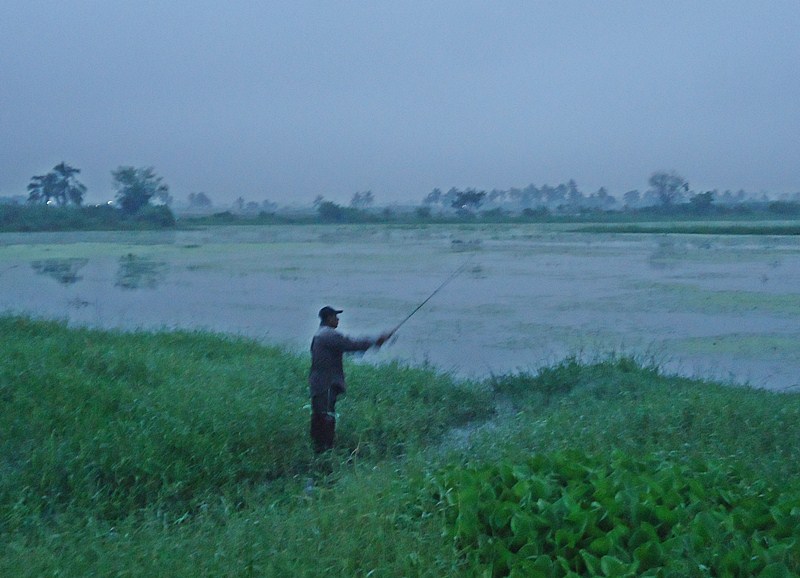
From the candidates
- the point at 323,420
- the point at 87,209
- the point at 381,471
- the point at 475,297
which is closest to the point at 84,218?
the point at 87,209

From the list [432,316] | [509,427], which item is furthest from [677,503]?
[432,316]

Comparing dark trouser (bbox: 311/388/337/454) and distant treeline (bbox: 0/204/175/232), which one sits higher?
distant treeline (bbox: 0/204/175/232)

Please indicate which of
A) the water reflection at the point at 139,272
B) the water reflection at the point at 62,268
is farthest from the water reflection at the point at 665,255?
the water reflection at the point at 62,268

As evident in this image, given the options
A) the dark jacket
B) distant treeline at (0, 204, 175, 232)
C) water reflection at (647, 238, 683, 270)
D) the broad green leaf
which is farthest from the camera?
distant treeline at (0, 204, 175, 232)

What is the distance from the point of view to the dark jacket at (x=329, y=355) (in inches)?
210

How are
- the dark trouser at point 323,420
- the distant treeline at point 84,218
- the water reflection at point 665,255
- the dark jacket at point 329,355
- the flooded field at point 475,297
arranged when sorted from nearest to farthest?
the dark jacket at point 329,355, the dark trouser at point 323,420, the flooded field at point 475,297, the water reflection at point 665,255, the distant treeline at point 84,218

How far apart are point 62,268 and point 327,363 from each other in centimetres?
1633

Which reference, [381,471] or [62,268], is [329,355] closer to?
[381,471]

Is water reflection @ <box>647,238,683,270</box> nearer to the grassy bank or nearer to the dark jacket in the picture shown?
the grassy bank

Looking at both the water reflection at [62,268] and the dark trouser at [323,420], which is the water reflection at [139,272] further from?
the dark trouser at [323,420]

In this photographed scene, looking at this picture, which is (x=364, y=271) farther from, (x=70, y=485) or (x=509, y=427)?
(x=70, y=485)

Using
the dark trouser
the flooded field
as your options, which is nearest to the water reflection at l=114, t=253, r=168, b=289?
the flooded field

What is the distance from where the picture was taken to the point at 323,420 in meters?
5.70

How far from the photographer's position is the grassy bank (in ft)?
10.9
